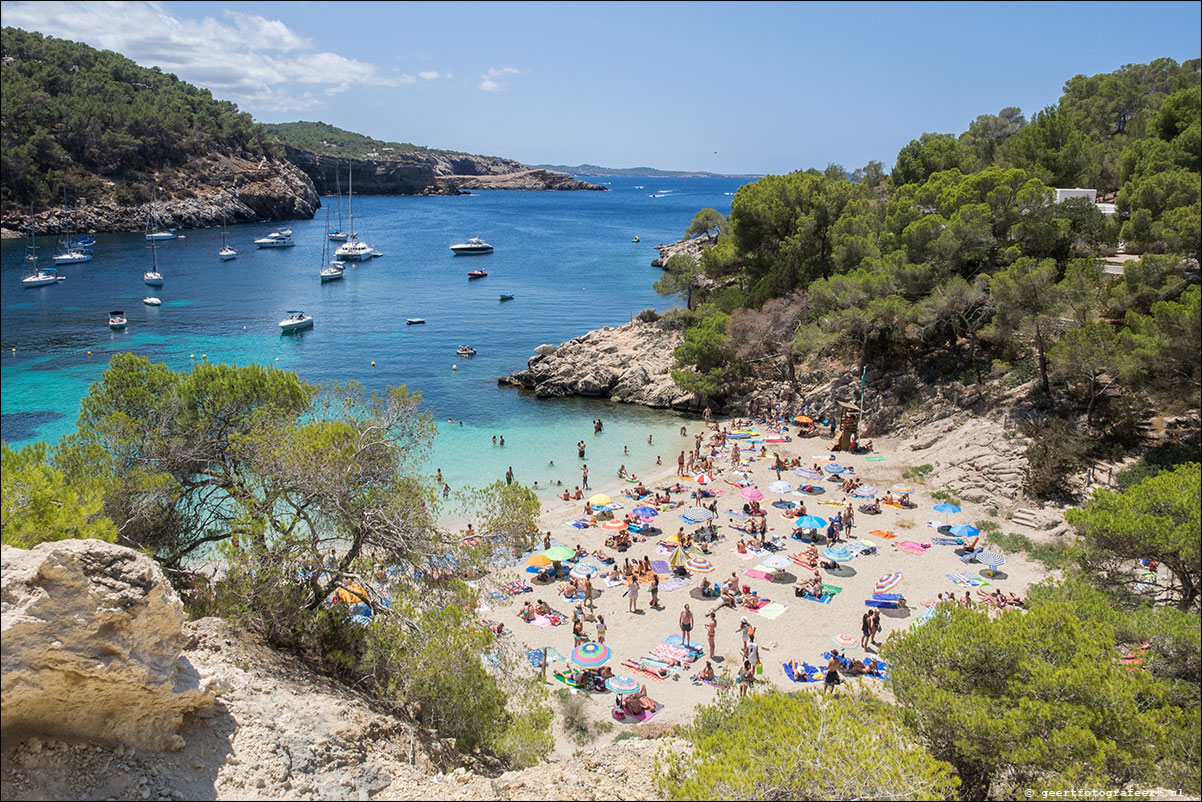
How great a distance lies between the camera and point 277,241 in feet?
295

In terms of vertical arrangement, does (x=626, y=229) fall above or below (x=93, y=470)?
above

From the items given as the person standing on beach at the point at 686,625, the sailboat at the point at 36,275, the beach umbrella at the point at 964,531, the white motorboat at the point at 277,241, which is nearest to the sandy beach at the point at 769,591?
the person standing on beach at the point at 686,625

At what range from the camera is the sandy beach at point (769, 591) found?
16172mm

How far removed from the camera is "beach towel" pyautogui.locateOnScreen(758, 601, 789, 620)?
59.9 feet

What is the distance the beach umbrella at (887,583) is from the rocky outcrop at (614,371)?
60.8 feet

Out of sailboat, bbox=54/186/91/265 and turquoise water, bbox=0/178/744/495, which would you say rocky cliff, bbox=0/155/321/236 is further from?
sailboat, bbox=54/186/91/265

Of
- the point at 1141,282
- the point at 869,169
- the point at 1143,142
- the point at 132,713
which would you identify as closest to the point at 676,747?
the point at 132,713

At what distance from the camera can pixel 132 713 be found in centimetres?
772

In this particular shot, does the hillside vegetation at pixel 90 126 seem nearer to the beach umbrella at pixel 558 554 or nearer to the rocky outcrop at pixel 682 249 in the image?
the rocky outcrop at pixel 682 249

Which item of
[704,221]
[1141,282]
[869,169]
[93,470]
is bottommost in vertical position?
[93,470]

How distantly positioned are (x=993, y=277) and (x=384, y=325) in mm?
42244

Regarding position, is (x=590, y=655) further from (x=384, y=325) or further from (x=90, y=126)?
(x=90, y=126)

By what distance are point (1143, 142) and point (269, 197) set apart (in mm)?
111767

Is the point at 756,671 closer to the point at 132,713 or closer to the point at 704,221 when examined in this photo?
the point at 132,713
